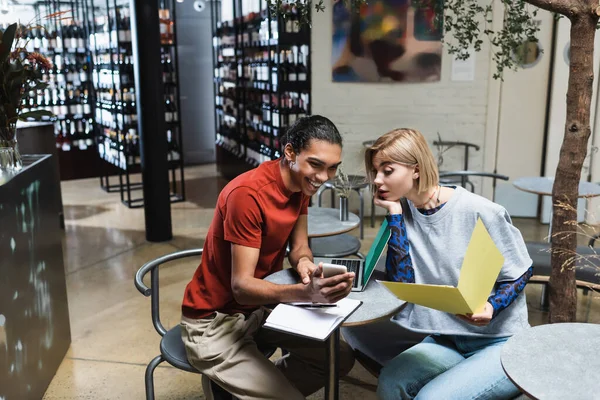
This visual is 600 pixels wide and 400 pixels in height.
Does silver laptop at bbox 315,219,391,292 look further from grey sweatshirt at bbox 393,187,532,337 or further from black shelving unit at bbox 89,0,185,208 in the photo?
black shelving unit at bbox 89,0,185,208

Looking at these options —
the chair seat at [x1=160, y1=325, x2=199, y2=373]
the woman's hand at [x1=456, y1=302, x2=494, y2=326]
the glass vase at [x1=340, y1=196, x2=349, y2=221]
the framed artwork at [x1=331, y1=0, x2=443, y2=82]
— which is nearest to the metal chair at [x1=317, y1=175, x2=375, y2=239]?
the glass vase at [x1=340, y1=196, x2=349, y2=221]

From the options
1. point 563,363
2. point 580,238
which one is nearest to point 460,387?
point 563,363

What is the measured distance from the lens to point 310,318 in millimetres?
1750

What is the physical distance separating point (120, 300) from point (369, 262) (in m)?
2.55

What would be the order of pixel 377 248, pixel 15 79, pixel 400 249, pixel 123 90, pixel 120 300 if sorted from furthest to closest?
pixel 123 90 → pixel 120 300 → pixel 15 79 → pixel 400 249 → pixel 377 248

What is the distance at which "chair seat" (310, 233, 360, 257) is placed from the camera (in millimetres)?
3666

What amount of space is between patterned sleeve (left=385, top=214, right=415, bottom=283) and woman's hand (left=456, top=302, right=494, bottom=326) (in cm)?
26

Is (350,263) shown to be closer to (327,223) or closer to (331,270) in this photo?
(331,270)

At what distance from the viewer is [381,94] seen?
5.82 m

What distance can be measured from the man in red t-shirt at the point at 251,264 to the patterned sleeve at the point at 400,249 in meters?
0.28

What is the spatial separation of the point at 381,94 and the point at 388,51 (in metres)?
0.42

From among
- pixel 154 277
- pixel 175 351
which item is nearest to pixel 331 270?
pixel 175 351

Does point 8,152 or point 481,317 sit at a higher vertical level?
point 8,152

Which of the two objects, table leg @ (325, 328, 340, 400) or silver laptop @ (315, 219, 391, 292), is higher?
silver laptop @ (315, 219, 391, 292)
